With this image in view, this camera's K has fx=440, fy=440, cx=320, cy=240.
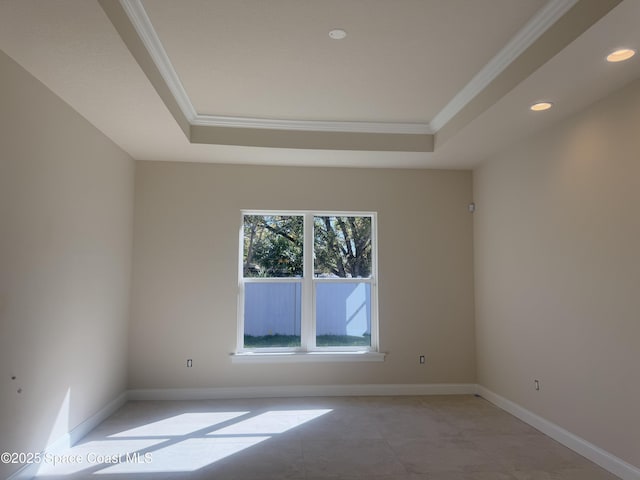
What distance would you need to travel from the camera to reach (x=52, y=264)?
3.14m

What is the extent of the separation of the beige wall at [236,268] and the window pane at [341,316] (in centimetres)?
24

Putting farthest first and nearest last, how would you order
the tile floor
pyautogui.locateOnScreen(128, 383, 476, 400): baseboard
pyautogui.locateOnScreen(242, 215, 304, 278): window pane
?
pyautogui.locateOnScreen(242, 215, 304, 278): window pane → pyautogui.locateOnScreen(128, 383, 476, 400): baseboard → the tile floor

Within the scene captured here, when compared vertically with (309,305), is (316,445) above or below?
below

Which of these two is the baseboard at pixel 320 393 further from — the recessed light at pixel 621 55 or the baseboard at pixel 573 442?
the recessed light at pixel 621 55

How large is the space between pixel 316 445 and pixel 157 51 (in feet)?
10.3

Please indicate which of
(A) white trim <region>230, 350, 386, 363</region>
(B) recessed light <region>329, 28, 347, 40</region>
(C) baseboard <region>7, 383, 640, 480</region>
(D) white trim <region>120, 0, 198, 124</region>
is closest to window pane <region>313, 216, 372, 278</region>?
(A) white trim <region>230, 350, 386, 363</region>

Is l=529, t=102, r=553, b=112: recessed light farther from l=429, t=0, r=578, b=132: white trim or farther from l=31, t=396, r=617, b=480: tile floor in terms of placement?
l=31, t=396, r=617, b=480: tile floor

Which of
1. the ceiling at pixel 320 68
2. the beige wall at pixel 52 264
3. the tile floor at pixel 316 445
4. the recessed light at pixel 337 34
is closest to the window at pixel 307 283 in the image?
the tile floor at pixel 316 445

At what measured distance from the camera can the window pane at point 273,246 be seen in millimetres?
5102

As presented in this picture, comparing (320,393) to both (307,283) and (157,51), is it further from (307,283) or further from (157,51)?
(157,51)

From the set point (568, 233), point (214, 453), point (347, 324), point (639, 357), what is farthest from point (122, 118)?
point (639, 357)

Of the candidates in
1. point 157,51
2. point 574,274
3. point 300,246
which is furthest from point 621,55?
point 300,246

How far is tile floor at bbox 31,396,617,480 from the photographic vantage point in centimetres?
300

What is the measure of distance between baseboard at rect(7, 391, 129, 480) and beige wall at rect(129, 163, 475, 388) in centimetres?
40
